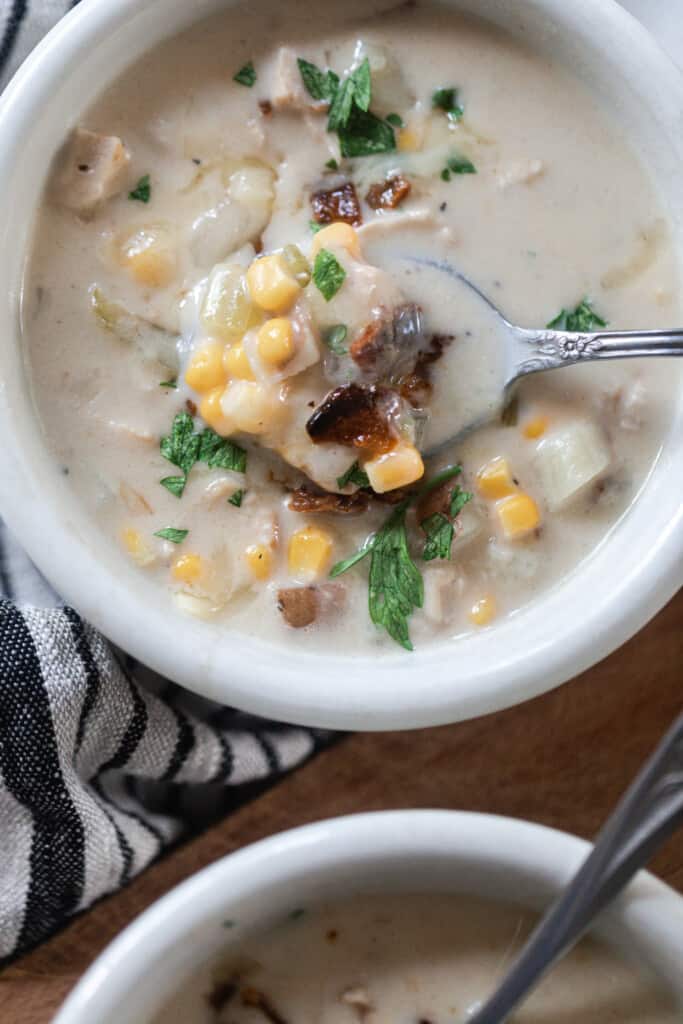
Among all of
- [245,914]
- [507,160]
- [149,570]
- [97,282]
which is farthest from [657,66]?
[245,914]

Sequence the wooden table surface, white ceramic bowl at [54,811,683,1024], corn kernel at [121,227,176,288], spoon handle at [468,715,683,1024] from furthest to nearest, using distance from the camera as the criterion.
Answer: the wooden table surface → corn kernel at [121,227,176,288] → white ceramic bowl at [54,811,683,1024] → spoon handle at [468,715,683,1024]

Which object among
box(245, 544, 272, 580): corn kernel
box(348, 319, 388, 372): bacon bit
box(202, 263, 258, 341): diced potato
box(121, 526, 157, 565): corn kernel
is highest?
box(348, 319, 388, 372): bacon bit

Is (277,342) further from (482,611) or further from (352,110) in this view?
(482,611)

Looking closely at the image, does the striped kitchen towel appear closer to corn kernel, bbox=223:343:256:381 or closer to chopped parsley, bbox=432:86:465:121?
corn kernel, bbox=223:343:256:381

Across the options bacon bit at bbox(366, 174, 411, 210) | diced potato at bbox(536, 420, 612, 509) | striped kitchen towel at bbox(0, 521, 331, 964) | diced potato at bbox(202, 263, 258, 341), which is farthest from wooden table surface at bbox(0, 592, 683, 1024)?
bacon bit at bbox(366, 174, 411, 210)

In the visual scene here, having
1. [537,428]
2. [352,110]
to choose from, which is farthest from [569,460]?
[352,110]

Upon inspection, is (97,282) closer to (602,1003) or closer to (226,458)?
(226,458)
